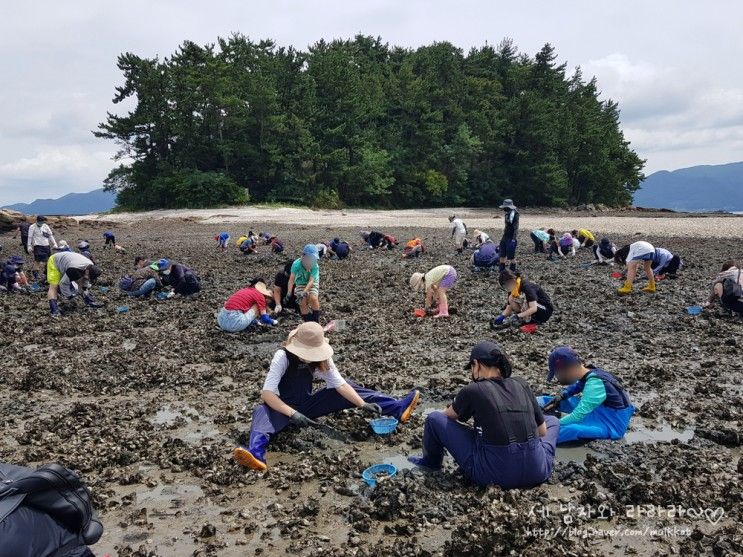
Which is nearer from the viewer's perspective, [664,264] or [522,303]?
[522,303]

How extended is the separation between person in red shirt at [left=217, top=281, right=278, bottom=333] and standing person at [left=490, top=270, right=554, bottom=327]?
4544mm

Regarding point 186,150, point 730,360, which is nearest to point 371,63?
point 186,150

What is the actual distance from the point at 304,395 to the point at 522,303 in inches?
241

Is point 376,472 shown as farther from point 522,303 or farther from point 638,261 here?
point 638,261

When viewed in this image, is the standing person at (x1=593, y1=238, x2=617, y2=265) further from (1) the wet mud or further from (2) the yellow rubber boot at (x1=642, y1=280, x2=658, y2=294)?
(2) the yellow rubber boot at (x1=642, y1=280, x2=658, y2=294)

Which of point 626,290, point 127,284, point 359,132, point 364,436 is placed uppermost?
point 359,132

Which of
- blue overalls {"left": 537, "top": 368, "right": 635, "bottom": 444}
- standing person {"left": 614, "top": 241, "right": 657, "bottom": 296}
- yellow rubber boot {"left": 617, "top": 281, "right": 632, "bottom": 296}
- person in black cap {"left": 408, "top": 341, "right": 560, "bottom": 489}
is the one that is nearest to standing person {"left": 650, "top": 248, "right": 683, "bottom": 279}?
standing person {"left": 614, "top": 241, "right": 657, "bottom": 296}

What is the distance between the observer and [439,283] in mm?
11609

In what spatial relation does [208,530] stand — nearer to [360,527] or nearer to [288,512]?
[288,512]

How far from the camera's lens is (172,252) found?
24.4 meters

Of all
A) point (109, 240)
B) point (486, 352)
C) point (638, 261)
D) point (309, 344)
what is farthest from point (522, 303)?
point (109, 240)

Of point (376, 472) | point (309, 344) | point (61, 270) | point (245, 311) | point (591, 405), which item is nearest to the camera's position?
point (376, 472)

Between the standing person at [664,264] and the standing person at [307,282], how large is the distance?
855cm

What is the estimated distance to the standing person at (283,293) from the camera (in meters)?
11.5
